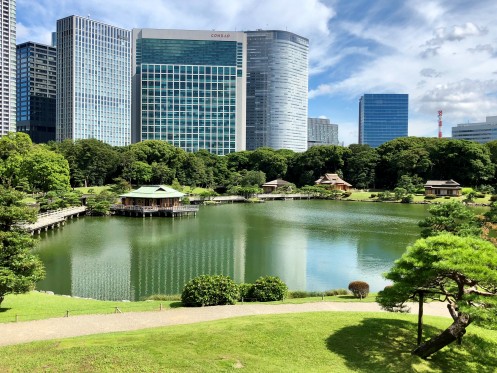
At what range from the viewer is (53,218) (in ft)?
128

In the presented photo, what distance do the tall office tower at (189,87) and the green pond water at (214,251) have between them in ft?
240

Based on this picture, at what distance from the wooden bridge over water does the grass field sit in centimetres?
1819

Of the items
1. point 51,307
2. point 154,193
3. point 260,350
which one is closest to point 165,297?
point 51,307

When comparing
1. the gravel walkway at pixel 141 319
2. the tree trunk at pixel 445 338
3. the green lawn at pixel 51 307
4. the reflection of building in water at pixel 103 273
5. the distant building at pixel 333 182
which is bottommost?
the reflection of building in water at pixel 103 273

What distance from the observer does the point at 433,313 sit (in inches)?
553

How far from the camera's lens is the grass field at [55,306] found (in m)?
13.4

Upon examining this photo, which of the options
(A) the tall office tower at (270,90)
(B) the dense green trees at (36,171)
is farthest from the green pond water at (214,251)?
(A) the tall office tower at (270,90)

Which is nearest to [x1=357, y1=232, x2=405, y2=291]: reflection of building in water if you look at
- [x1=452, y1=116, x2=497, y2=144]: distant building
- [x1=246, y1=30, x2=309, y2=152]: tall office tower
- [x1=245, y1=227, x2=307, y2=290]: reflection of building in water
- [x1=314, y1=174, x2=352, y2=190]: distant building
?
[x1=245, y1=227, x2=307, y2=290]: reflection of building in water

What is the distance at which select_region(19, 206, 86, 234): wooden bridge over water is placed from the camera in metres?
34.7

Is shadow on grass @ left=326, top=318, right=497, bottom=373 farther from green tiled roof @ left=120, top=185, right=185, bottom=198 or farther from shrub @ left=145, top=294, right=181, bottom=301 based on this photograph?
green tiled roof @ left=120, top=185, right=185, bottom=198

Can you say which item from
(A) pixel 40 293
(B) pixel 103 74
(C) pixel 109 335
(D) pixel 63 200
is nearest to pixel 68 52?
(B) pixel 103 74

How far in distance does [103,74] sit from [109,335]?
124m

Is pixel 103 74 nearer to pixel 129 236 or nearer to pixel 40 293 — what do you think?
pixel 129 236

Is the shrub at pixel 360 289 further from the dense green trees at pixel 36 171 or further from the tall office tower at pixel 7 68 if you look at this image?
the tall office tower at pixel 7 68
